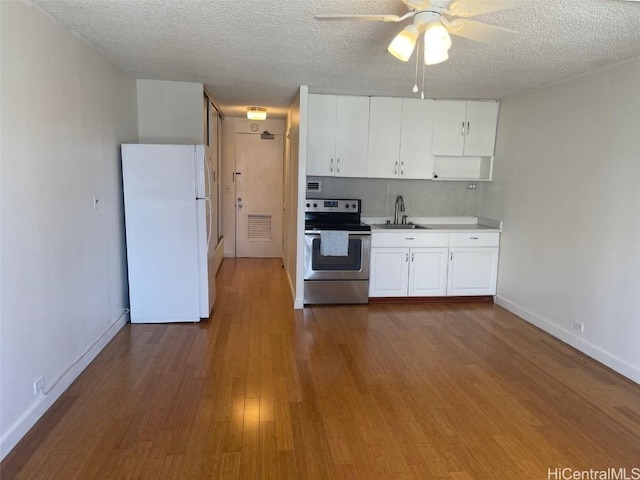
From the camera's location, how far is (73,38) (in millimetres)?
2879

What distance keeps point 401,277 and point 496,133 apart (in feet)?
6.50

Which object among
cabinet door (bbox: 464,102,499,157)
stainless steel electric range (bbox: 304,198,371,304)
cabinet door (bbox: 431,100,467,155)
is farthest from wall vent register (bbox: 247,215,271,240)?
cabinet door (bbox: 464,102,499,157)

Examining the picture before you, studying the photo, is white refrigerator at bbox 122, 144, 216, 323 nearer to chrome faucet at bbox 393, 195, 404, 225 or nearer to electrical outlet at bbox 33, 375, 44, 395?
electrical outlet at bbox 33, 375, 44, 395

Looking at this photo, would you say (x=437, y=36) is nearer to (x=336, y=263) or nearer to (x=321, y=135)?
(x=321, y=135)

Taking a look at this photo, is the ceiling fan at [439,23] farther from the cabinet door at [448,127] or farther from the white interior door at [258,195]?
the white interior door at [258,195]

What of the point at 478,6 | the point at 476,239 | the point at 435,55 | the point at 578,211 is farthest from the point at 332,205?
the point at 478,6

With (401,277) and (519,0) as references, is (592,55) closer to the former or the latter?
(519,0)

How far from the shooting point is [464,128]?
4.92 m

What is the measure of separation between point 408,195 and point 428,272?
1.03 metres

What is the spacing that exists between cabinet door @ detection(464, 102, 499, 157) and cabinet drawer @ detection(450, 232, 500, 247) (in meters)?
0.94

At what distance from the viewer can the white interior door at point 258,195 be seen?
713cm

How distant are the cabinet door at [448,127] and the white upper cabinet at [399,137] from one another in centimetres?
8

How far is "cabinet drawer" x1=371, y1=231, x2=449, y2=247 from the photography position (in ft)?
15.5

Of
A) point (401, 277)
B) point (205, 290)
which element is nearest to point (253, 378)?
point (205, 290)
